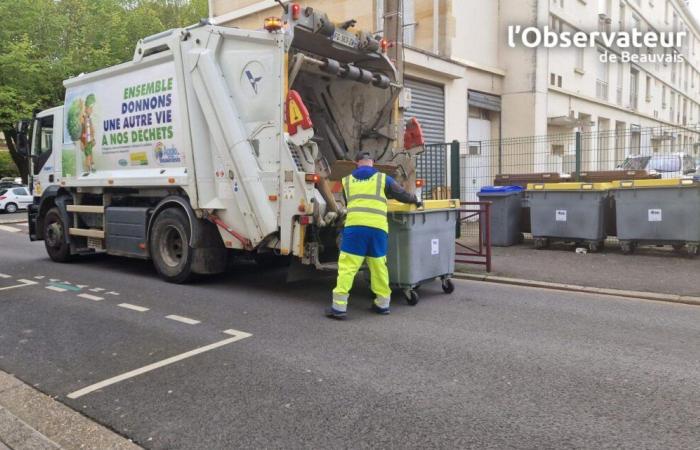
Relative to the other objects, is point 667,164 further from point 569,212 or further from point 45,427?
point 45,427

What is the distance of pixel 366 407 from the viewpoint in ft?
11.3

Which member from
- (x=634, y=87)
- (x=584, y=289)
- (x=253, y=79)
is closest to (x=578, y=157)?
(x=584, y=289)

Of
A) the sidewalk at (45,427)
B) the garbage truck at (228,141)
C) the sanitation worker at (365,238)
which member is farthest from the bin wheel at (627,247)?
the sidewalk at (45,427)

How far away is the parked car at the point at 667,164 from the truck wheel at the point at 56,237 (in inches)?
396

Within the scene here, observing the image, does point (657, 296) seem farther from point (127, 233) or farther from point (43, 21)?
point (43, 21)

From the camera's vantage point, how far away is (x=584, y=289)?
6.95 m

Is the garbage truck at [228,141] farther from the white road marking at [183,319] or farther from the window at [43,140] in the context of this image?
the white road marking at [183,319]

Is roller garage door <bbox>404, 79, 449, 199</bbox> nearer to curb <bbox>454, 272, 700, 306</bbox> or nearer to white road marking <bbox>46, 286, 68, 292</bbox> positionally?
curb <bbox>454, 272, 700, 306</bbox>

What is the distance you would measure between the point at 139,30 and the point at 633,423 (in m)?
28.9

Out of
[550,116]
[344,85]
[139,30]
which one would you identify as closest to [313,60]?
[344,85]

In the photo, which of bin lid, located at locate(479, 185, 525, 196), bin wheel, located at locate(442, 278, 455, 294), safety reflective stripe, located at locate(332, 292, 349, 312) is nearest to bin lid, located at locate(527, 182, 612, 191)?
bin lid, located at locate(479, 185, 525, 196)

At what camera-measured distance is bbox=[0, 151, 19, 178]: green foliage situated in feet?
134

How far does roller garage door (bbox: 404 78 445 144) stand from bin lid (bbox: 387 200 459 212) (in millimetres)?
8011

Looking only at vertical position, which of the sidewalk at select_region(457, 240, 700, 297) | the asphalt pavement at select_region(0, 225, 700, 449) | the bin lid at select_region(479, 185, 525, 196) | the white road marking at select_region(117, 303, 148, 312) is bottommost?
the asphalt pavement at select_region(0, 225, 700, 449)
